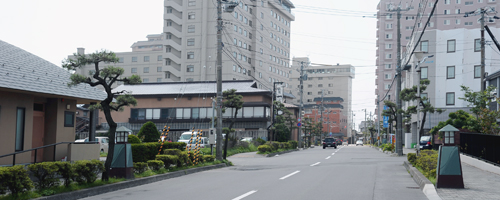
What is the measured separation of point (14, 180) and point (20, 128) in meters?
7.15

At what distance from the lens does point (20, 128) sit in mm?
14555

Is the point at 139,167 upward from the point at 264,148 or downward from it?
upward

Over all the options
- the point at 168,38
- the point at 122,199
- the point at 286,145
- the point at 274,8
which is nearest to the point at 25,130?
the point at 122,199

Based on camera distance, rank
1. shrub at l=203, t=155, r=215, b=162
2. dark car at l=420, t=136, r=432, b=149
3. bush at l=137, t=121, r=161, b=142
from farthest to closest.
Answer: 1. dark car at l=420, t=136, r=432, b=149
2. shrub at l=203, t=155, r=215, b=162
3. bush at l=137, t=121, r=161, b=142

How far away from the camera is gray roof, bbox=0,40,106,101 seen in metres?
13.4

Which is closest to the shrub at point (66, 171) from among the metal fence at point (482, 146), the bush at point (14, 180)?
the bush at point (14, 180)

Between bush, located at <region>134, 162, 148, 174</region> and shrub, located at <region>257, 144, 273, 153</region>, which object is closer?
bush, located at <region>134, 162, 148, 174</region>

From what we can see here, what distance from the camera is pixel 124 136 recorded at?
12484 mm

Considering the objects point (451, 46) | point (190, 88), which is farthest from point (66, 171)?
point (451, 46)

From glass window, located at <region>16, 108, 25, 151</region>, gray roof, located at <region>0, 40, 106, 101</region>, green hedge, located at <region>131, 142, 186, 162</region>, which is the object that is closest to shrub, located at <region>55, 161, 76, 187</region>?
gray roof, located at <region>0, 40, 106, 101</region>

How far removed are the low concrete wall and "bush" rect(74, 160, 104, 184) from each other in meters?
5.08

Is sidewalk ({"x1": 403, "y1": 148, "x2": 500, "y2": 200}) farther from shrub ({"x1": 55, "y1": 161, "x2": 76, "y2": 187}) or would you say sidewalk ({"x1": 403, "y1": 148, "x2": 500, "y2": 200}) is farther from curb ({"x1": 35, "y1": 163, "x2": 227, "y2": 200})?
shrub ({"x1": 55, "y1": 161, "x2": 76, "y2": 187})

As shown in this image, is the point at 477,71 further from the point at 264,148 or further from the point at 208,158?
the point at 208,158

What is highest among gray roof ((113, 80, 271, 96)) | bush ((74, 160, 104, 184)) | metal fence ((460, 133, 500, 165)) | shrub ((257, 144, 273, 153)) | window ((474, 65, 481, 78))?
window ((474, 65, 481, 78))
